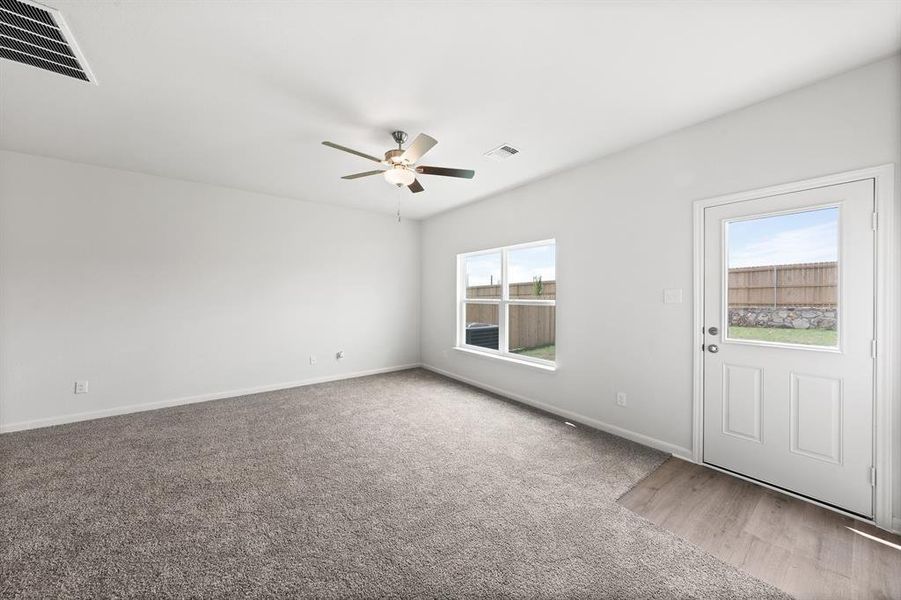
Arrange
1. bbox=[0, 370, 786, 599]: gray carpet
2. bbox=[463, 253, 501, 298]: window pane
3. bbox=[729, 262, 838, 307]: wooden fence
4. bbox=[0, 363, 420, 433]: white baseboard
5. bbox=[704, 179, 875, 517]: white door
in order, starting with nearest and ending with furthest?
bbox=[0, 370, 786, 599]: gray carpet → bbox=[704, 179, 875, 517]: white door → bbox=[729, 262, 838, 307]: wooden fence → bbox=[0, 363, 420, 433]: white baseboard → bbox=[463, 253, 501, 298]: window pane

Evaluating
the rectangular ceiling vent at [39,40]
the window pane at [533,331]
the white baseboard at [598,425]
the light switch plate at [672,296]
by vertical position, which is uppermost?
the rectangular ceiling vent at [39,40]

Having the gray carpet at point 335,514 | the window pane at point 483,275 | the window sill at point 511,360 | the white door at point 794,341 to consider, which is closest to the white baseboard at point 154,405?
the gray carpet at point 335,514

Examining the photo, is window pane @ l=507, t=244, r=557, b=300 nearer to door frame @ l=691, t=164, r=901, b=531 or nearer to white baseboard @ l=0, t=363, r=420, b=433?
door frame @ l=691, t=164, r=901, b=531

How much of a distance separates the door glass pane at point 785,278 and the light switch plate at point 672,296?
32cm

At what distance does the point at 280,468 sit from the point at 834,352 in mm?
3821

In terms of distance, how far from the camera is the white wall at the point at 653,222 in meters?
2.14

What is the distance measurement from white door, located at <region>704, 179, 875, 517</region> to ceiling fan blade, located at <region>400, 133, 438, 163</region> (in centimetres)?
220

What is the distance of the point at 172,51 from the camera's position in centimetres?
196

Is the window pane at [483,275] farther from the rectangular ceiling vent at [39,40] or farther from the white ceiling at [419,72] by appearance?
the rectangular ceiling vent at [39,40]

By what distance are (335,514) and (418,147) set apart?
2.43 meters

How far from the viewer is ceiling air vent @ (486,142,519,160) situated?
317cm

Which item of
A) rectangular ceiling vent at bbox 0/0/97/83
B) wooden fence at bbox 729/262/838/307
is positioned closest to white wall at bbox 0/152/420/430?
rectangular ceiling vent at bbox 0/0/97/83

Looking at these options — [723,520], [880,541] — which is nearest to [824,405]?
[880,541]

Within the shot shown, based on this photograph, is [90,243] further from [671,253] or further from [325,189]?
[671,253]
